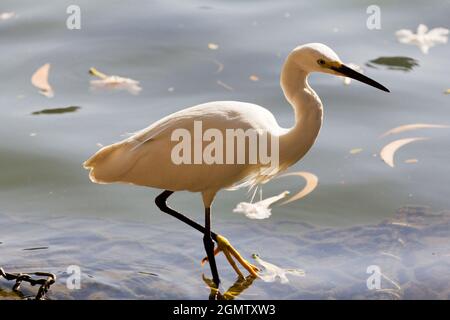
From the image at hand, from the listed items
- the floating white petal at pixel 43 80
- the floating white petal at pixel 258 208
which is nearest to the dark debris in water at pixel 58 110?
the floating white petal at pixel 43 80

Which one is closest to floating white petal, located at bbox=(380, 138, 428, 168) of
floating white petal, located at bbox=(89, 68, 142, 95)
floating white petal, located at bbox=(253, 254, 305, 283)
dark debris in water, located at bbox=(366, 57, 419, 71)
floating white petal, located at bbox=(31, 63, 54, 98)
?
dark debris in water, located at bbox=(366, 57, 419, 71)

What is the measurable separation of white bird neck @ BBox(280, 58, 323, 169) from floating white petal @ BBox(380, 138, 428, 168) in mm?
1189

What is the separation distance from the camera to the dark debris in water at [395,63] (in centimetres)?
522

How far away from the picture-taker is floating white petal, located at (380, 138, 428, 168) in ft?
14.3

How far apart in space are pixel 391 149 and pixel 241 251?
3.86 ft

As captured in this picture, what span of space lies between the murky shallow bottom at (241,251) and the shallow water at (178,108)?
0.03 feet

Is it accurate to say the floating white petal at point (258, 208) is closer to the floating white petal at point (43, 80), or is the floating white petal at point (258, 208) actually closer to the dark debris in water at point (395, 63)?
the dark debris in water at point (395, 63)

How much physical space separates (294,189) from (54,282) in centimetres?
130

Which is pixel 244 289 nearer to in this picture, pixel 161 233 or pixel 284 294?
pixel 284 294

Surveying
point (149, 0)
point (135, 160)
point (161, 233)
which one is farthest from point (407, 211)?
point (149, 0)

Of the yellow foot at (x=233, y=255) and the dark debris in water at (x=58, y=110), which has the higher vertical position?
the dark debris in water at (x=58, y=110)

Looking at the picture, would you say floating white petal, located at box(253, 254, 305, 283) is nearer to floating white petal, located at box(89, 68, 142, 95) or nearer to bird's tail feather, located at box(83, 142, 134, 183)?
bird's tail feather, located at box(83, 142, 134, 183)

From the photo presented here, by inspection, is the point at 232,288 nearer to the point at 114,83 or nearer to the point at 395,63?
the point at 114,83

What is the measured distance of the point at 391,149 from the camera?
4449mm
